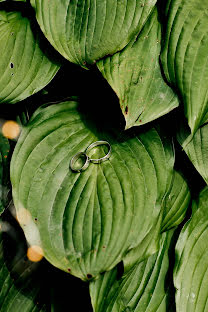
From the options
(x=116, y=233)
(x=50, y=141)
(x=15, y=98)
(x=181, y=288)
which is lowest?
(x=181, y=288)

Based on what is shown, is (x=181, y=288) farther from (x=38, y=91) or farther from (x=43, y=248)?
(x=38, y=91)

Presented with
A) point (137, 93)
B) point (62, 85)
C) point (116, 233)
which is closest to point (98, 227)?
point (116, 233)

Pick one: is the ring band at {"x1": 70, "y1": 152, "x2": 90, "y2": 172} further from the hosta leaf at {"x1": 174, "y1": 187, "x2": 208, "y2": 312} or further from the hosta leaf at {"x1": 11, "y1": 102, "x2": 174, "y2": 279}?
the hosta leaf at {"x1": 174, "y1": 187, "x2": 208, "y2": 312}

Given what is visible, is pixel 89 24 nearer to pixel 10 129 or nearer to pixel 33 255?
pixel 10 129

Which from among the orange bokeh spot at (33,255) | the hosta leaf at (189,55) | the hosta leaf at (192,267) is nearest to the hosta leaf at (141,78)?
the hosta leaf at (189,55)

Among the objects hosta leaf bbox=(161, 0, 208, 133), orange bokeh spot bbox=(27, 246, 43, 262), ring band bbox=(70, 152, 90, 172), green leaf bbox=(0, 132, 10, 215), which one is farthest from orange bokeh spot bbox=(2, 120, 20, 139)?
hosta leaf bbox=(161, 0, 208, 133)

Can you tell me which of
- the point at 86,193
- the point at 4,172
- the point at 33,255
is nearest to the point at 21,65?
the point at 4,172
